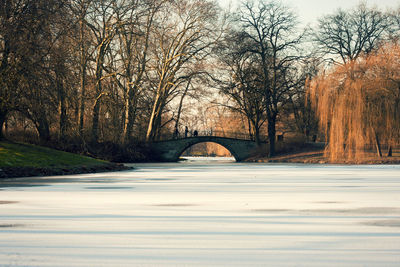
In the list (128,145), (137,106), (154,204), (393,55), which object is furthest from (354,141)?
(154,204)

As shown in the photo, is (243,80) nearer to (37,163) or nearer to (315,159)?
(315,159)

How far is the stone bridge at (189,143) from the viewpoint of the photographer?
4402cm

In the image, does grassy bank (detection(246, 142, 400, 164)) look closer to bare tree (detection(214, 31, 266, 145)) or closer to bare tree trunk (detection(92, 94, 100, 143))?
bare tree (detection(214, 31, 266, 145))

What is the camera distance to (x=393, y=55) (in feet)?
103

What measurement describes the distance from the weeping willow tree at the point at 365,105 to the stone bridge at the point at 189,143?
13.6m

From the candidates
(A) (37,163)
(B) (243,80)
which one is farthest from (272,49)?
(A) (37,163)

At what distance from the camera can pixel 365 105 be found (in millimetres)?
32031

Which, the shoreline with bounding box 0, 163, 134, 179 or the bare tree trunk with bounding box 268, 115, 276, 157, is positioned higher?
the bare tree trunk with bounding box 268, 115, 276, 157

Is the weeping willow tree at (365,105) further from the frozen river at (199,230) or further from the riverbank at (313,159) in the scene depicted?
the frozen river at (199,230)

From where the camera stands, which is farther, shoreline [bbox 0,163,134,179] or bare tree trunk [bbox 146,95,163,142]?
bare tree trunk [bbox 146,95,163,142]

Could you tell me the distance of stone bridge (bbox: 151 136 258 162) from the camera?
44.0 meters

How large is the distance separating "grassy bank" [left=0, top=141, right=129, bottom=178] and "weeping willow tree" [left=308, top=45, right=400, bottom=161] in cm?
1413

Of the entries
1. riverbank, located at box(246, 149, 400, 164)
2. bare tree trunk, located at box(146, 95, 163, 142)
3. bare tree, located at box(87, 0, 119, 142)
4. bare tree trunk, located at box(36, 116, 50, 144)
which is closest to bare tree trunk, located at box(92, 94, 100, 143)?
bare tree, located at box(87, 0, 119, 142)

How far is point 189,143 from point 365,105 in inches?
715
